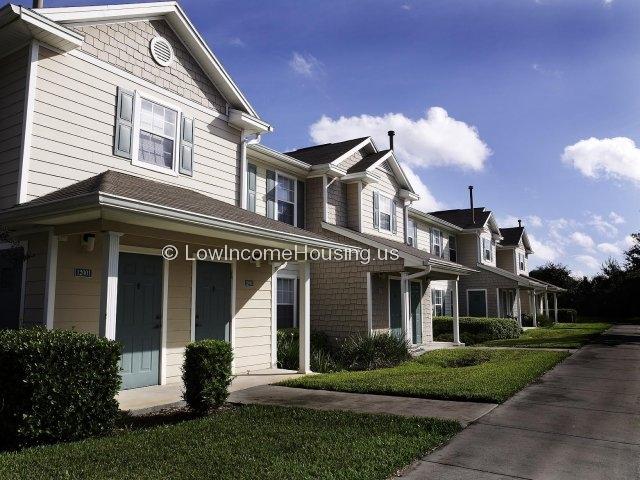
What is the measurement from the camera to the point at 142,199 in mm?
7391

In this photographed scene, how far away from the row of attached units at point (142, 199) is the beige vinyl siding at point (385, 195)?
2.24 m

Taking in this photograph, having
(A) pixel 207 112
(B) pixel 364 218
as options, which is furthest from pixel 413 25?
(B) pixel 364 218

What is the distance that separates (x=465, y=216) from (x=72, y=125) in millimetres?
27485

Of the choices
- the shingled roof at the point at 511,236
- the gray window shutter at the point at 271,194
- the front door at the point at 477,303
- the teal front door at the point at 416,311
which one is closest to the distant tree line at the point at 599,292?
the shingled roof at the point at 511,236

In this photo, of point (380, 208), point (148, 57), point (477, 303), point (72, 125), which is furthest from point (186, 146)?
point (477, 303)

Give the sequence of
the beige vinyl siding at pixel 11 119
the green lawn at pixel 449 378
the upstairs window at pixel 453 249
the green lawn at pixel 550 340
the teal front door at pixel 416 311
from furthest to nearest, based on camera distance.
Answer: the upstairs window at pixel 453 249 < the teal front door at pixel 416 311 < the green lawn at pixel 550 340 < the green lawn at pixel 449 378 < the beige vinyl siding at pixel 11 119

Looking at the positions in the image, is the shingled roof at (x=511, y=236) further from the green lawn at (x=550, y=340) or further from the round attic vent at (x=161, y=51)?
the round attic vent at (x=161, y=51)

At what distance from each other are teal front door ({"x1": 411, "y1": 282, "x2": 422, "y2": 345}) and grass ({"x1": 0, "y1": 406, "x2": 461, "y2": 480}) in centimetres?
1367

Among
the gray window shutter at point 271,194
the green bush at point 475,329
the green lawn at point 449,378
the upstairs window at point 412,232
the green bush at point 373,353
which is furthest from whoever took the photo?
the upstairs window at point 412,232

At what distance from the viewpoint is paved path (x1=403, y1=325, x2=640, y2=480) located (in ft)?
16.2

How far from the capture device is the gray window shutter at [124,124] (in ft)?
31.5

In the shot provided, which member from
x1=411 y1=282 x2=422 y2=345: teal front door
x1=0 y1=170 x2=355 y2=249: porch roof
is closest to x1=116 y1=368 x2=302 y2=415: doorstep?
x1=0 y1=170 x2=355 y2=249: porch roof

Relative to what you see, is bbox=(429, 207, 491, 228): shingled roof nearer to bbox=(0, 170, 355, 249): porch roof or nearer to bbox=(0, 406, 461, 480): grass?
bbox=(0, 170, 355, 249): porch roof

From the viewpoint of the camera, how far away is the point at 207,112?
38.5 feet
